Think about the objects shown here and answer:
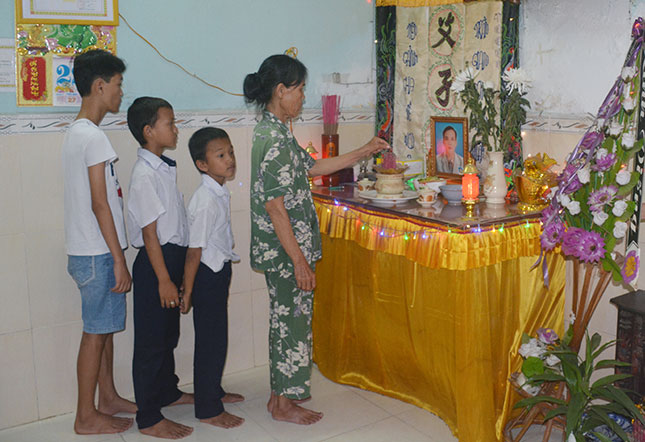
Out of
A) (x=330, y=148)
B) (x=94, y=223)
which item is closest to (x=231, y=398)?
(x=94, y=223)

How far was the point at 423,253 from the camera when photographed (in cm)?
257

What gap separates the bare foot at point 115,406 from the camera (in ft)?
9.57

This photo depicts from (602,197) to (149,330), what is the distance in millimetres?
1794

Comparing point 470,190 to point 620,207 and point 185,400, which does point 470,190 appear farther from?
point 185,400

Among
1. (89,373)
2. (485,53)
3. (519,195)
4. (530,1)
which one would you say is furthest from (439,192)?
(89,373)

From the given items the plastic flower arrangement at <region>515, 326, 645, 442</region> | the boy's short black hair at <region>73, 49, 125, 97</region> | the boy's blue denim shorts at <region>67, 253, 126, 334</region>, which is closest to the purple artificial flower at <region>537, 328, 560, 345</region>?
the plastic flower arrangement at <region>515, 326, 645, 442</region>

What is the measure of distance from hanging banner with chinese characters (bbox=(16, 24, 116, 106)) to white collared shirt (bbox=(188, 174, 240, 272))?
0.70 m

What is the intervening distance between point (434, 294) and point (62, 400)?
170 cm

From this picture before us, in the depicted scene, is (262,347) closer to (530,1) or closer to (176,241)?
(176,241)

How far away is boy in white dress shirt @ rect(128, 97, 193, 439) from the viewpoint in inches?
101

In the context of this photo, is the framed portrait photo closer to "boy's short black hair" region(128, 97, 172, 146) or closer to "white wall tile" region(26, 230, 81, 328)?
"boy's short black hair" region(128, 97, 172, 146)

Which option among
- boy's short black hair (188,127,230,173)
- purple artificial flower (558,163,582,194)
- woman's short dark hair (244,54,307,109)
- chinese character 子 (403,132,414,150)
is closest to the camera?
purple artificial flower (558,163,582,194)

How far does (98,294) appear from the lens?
2633 mm

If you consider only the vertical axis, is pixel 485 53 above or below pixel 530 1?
below
